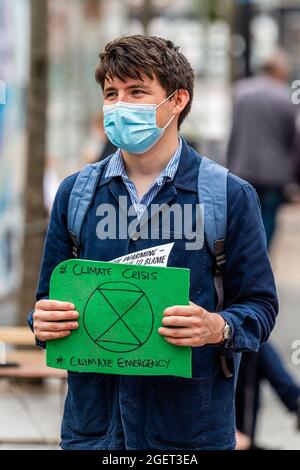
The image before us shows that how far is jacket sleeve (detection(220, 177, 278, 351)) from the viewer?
3.66 m

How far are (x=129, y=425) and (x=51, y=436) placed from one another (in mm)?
3568

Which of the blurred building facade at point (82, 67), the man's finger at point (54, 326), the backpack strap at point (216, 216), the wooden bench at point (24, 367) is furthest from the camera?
the blurred building facade at point (82, 67)

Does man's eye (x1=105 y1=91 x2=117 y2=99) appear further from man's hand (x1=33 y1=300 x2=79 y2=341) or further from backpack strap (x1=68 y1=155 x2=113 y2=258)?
man's hand (x1=33 y1=300 x2=79 y2=341)

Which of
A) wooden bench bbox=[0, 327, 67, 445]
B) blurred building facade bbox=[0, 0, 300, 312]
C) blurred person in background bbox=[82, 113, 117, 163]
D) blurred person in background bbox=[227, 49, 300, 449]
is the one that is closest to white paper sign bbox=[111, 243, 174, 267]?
blurred person in background bbox=[82, 113, 117, 163]

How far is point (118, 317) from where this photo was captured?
3.57 m

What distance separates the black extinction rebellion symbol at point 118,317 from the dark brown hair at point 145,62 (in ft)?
1.97

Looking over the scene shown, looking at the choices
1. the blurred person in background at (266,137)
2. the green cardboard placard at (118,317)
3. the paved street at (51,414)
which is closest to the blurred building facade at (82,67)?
the blurred person in background at (266,137)

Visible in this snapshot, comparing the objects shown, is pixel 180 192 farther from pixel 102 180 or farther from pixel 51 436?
pixel 51 436

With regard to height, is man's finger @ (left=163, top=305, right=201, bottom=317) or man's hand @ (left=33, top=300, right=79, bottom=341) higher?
man's finger @ (left=163, top=305, right=201, bottom=317)

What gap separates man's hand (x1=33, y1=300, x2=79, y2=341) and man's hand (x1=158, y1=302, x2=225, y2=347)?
25 centimetres

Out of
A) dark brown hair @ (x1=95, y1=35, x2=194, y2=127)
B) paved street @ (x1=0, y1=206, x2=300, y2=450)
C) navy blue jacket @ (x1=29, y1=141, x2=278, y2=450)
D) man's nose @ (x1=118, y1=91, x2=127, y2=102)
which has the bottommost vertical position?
paved street @ (x1=0, y1=206, x2=300, y2=450)

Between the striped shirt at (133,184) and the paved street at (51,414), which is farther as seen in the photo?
the paved street at (51,414)

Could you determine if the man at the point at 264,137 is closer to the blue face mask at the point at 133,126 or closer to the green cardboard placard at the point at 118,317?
the blue face mask at the point at 133,126

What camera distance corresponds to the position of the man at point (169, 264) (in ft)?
12.0
